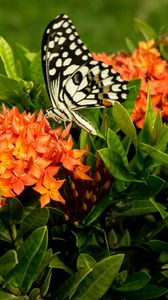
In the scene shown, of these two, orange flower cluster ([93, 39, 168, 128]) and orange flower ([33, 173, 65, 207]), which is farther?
orange flower cluster ([93, 39, 168, 128])

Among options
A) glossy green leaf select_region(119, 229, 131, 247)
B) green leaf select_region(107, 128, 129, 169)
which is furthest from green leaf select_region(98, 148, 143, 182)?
glossy green leaf select_region(119, 229, 131, 247)

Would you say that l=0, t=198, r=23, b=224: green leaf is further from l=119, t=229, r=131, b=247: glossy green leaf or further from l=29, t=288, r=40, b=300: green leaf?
l=119, t=229, r=131, b=247: glossy green leaf

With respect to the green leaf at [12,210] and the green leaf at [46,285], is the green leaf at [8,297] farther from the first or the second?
the green leaf at [12,210]

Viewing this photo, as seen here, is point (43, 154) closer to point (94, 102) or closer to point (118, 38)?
point (94, 102)

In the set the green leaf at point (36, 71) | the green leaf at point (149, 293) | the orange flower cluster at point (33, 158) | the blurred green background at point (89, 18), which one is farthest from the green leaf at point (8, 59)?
the blurred green background at point (89, 18)

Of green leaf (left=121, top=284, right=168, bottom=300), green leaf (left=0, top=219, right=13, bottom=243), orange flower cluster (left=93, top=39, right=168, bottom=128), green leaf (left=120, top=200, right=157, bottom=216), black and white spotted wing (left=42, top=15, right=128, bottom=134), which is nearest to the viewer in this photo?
green leaf (left=0, top=219, right=13, bottom=243)

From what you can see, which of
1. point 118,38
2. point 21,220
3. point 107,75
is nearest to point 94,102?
point 107,75
